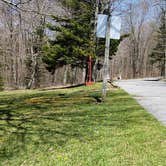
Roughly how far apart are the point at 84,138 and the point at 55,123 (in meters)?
1.42

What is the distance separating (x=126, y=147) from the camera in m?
4.91

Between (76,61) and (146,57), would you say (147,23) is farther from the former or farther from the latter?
(76,61)

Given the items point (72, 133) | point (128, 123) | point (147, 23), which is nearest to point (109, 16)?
point (128, 123)

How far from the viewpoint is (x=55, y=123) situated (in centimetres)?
680

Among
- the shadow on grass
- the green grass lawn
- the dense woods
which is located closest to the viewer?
the green grass lawn

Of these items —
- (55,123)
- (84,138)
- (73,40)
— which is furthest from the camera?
(73,40)

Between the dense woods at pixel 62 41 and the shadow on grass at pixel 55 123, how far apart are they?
1967 millimetres

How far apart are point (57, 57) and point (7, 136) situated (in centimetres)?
1642

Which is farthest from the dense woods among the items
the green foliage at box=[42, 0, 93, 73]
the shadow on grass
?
the shadow on grass

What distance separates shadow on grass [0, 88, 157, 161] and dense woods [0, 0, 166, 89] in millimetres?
1967

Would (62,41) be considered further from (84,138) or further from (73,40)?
(84,138)

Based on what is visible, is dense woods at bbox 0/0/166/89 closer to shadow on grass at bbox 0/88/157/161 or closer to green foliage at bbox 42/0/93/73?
green foliage at bbox 42/0/93/73

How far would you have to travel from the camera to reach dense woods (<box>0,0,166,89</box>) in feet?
26.9

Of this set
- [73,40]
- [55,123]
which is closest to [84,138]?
[55,123]
